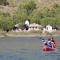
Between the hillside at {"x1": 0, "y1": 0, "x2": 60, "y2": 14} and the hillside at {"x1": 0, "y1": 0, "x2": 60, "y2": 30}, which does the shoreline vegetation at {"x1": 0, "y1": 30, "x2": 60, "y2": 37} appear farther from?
the hillside at {"x1": 0, "y1": 0, "x2": 60, "y2": 14}

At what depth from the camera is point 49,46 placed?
214ft

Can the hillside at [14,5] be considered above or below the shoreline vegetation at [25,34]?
above

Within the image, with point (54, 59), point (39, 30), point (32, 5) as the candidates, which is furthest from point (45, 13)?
point (54, 59)

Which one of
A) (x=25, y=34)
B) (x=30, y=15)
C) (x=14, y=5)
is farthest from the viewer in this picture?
(x=14, y=5)

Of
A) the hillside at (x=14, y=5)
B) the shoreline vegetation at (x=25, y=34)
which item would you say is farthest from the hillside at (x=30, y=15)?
the shoreline vegetation at (x=25, y=34)

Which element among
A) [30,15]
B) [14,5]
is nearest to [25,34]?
[30,15]

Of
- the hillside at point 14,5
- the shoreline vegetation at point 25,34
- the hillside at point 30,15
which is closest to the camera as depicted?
the shoreline vegetation at point 25,34

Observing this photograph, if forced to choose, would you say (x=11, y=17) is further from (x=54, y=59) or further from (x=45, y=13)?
(x=54, y=59)

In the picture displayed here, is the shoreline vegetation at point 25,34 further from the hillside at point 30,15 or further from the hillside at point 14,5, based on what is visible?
the hillside at point 14,5

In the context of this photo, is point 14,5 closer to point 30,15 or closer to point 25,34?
point 30,15

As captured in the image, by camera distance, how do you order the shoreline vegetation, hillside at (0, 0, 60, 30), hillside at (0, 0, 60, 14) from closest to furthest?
the shoreline vegetation
hillside at (0, 0, 60, 30)
hillside at (0, 0, 60, 14)

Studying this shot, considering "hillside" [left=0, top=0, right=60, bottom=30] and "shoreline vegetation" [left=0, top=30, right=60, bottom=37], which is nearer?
"shoreline vegetation" [left=0, top=30, right=60, bottom=37]

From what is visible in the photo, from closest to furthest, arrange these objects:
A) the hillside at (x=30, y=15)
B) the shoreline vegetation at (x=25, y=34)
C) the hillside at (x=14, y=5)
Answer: the shoreline vegetation at (x=25, y=34) → the hillside at (x=30, y=15) → the hillside at (x=14, y=5)

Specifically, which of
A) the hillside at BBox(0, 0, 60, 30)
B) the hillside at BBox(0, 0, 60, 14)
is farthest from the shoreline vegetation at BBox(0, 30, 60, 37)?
the hillside at BBox(0, 0, 60, 14)
